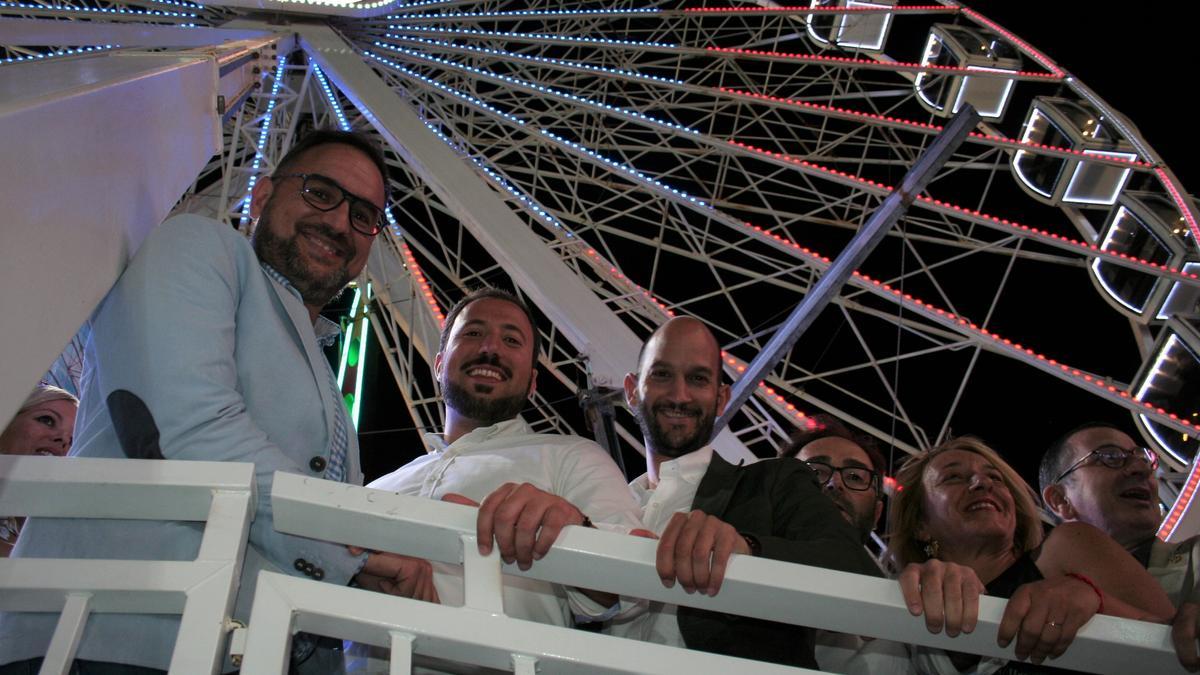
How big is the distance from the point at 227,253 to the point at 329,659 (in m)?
0.98

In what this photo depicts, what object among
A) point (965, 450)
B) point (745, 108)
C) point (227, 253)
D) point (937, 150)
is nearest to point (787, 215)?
point (937, 150)

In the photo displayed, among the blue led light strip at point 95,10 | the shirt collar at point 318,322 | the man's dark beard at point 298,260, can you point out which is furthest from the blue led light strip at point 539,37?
the man's dark beard at point 298,260

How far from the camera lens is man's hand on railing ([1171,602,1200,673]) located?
1795 millimetres

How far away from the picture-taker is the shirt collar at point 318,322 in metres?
2.80

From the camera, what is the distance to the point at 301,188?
9.74ft

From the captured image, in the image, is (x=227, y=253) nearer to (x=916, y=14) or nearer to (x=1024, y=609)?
(x=1024, y=609)

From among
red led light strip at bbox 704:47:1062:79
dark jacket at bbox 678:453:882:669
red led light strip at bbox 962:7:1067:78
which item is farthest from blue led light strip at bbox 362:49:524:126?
dark jacket at bbox 678:453:882:669

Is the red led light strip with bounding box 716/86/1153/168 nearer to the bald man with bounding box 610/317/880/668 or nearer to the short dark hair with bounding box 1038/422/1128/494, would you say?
the short dark hair with bounding box 1038/422/1128/494

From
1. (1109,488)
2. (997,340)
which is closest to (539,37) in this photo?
(997,340)

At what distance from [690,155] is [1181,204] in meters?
4.21

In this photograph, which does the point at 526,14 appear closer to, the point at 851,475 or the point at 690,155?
the point at 690,155

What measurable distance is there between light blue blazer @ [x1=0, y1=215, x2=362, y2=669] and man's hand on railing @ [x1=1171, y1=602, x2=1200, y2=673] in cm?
156

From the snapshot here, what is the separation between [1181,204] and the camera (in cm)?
857

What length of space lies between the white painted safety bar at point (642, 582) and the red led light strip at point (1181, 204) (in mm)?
7541
